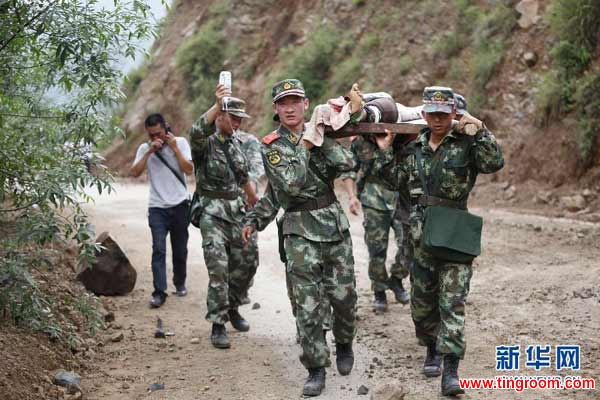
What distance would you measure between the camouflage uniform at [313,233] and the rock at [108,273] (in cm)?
351

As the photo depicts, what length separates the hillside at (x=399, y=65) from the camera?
13656 millimetres

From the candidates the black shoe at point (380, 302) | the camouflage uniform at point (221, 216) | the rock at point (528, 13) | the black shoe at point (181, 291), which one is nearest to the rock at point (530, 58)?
the rock at point (528, 13)

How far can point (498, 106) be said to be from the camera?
621 inches

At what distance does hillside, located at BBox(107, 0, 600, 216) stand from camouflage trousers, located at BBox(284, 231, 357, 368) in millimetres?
2604

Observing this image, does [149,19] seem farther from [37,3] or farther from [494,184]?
[494,184]

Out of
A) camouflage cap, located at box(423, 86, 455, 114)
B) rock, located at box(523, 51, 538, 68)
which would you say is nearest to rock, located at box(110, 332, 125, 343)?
camouflage cap, located at box(423, 86, 455, 114)

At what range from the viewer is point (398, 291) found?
7980 millimetres

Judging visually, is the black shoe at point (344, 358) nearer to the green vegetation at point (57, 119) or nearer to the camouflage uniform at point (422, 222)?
the camouflage uniform at point (422, 222)

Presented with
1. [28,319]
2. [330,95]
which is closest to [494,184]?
[330,95]

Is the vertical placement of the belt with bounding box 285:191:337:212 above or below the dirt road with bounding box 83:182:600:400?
above

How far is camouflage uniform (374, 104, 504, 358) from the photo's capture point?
5.23 m

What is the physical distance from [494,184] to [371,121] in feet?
30.5

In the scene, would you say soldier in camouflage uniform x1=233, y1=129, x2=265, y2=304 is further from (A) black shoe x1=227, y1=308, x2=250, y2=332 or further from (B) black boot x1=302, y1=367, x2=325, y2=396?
(B) black boot x1=302, y1=367, x2=325, y2=396

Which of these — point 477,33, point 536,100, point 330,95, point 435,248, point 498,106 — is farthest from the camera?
point 330,95
